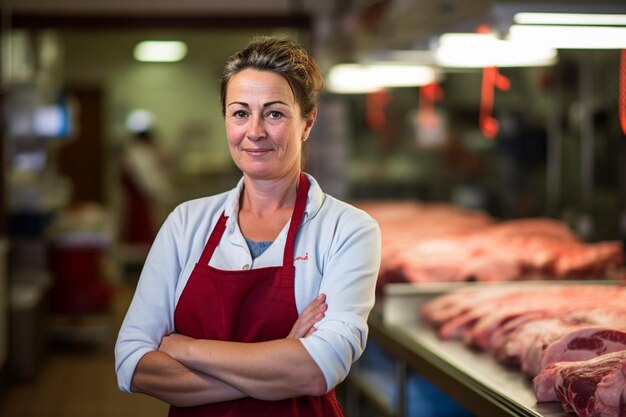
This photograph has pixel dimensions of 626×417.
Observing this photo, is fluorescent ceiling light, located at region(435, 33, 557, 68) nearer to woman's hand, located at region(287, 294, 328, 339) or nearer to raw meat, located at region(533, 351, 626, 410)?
raw meat, located at region(533, 351, 626, 410)

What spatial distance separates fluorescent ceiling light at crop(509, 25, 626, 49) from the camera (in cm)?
296

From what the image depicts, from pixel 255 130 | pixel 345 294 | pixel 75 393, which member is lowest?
pixel 75 393

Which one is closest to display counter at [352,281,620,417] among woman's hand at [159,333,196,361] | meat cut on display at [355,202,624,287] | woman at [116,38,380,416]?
meat cut on display at [355,202,624,287]

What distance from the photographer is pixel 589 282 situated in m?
3.80

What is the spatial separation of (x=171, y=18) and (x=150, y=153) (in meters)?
4.66

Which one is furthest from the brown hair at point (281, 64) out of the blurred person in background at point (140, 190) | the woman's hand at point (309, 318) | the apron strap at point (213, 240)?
the blurred person in background at point (140, 190)

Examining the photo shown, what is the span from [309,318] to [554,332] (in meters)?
1.02

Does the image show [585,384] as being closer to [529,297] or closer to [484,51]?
[529,297]

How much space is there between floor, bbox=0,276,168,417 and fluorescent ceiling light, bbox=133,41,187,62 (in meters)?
6.92

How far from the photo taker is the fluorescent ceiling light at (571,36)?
2.96 meters

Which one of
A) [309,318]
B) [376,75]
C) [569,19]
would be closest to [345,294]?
[309,318]

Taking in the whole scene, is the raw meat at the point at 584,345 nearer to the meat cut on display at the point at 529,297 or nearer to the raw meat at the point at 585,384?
the meat cut on display at the point at 529,297

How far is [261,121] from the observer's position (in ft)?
6.93

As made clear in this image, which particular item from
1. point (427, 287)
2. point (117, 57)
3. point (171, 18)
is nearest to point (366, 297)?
point (427, 287)
